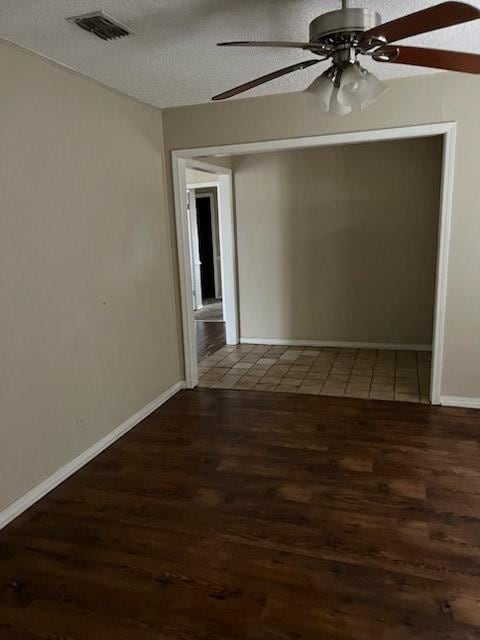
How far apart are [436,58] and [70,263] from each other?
7.28 ft

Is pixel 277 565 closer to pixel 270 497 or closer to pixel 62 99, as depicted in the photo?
pixel 270 497

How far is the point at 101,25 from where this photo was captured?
2291 mm

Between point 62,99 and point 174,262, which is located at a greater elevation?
point 62,99

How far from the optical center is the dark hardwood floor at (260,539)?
180 centimetres

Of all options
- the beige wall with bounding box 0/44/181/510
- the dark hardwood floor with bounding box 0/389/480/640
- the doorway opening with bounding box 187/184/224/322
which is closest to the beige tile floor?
the dark hardwood floor with bounding box 0/389/480/640

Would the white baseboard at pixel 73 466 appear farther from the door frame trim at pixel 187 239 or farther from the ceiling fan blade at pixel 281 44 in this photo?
the ceiling fan blade at pixel 281 44

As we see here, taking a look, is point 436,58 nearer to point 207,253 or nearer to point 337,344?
point 337,344

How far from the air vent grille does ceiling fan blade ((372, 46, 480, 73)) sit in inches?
49.5

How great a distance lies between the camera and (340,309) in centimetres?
562

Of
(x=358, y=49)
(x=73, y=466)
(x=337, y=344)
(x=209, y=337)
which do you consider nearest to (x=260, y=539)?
Result: (x=73, y=466)

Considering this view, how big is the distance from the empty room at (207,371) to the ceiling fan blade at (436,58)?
1 cm

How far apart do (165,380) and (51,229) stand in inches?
72.0

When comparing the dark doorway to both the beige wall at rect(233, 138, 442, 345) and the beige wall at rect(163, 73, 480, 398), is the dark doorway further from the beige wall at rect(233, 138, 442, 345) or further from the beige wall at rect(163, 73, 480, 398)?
the beige wall at rect(163, 73, 480, 398)

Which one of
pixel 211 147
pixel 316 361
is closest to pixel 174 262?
pixel 211 147
